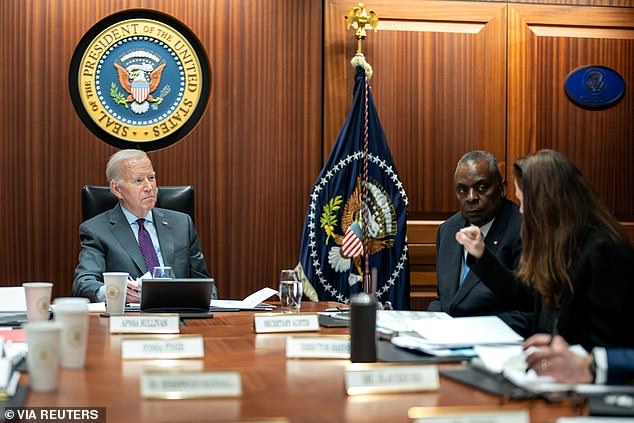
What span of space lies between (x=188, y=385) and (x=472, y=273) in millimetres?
1999

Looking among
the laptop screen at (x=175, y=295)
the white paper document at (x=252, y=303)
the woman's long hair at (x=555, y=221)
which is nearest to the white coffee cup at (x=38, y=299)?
the laptop screen at (x=175, y=295)

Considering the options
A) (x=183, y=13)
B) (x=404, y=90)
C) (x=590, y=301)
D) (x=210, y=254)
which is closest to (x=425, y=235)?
(x=404, y=90)

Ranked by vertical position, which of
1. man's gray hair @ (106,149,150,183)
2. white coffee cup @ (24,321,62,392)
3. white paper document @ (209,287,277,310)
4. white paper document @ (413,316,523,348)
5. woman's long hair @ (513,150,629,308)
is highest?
man's gray hair @ (106,149,150,183)

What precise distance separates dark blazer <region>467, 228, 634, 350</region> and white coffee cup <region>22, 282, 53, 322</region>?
55.9 inches

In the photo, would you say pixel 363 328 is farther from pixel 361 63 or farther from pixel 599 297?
pixel 361 63

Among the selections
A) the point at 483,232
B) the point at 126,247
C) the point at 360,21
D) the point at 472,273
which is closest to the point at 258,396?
the point at 472,273

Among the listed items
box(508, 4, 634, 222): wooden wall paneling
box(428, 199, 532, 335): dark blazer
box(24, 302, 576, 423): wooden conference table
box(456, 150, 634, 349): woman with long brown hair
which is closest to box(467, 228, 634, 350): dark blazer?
box(456, 150, 634, 349): woman with long brown hair

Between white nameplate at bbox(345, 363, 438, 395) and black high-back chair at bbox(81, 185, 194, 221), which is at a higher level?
black high-back chair at bbox(81, 185, 194, 221)

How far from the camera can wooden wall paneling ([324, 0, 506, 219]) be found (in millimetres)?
5066

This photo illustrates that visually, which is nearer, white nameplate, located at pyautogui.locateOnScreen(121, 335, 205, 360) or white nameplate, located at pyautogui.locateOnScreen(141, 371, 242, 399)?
white nameplate, located at pyautogui.locateOnScreen(141, 371, 242, 399)

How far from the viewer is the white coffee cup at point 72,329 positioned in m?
1.87

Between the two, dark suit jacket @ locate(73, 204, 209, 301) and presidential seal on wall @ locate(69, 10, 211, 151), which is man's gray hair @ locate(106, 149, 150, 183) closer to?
dark suit jacket @ locate(73, 204, 209, 301)

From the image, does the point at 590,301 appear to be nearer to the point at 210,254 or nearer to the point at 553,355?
the point at 553,355

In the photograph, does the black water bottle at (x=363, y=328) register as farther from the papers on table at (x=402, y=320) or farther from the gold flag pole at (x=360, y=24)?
the gold flag pole at (x=360, y=24)
